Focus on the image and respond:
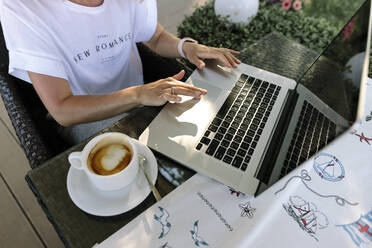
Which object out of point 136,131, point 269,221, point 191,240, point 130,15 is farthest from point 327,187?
point 130,15

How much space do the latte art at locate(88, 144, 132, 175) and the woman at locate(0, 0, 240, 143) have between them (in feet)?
0.65

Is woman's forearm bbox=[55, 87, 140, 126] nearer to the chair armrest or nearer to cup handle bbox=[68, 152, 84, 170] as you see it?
the chair armrest

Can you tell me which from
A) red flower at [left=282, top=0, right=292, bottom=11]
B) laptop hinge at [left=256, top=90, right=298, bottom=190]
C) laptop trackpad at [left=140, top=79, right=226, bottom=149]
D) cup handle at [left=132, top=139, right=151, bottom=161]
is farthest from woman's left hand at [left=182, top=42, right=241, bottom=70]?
red flower at [left=282, top=0, right=292, bottom=11]

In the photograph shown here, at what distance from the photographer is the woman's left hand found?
2.86ft

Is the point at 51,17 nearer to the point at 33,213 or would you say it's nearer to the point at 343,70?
the point at 343,70

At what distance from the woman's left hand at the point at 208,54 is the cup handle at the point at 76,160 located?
0.49 metres

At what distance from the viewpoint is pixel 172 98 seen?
2.33ft

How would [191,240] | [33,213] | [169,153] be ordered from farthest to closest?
1. [33,213]
2. [169,153]
3. [191,240]

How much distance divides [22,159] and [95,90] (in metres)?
0.76

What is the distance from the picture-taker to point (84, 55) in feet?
2.75

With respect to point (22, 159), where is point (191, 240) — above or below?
above

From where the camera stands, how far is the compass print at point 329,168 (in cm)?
62

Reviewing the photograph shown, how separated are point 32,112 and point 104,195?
0.49 m

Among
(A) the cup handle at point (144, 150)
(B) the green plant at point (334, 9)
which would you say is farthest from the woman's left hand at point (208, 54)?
(B) the green plant at point (334, 9)
